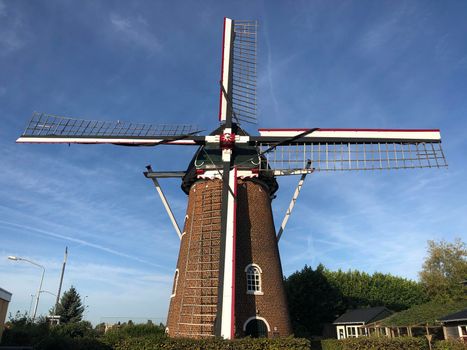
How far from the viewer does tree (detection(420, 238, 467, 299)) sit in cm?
4656

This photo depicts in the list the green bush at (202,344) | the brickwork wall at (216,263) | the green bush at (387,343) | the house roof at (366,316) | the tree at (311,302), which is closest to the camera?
the green bush at (202,344)

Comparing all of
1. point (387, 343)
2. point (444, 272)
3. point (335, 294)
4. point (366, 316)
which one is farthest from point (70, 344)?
point (444, 272)

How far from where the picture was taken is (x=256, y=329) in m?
18.4

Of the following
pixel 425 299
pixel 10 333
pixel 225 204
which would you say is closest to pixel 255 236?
pixel 225 204

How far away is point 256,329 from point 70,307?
3132 cm

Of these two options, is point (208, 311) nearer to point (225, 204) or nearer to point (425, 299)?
point (225, 204)

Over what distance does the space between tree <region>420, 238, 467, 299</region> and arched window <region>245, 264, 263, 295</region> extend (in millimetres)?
35798

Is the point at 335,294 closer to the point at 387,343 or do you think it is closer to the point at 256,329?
the point at 387,343

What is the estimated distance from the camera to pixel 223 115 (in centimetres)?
2233

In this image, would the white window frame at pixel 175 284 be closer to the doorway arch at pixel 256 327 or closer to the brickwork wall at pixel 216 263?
the brickwork wall at pixel 216 263

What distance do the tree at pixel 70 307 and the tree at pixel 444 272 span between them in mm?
41453

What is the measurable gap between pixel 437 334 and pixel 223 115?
22.1 m

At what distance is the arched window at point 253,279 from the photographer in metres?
19.1

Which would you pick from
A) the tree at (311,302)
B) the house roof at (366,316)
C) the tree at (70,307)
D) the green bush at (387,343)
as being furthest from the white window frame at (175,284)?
the tree at (70,307)
